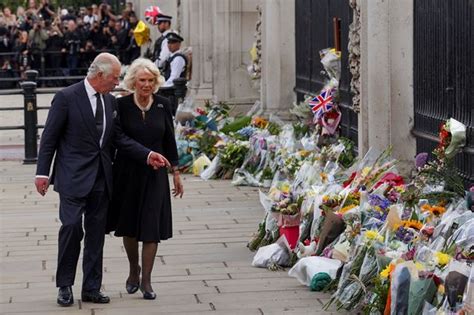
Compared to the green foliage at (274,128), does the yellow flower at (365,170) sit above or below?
above

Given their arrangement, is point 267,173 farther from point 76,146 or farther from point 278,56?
point 76,146

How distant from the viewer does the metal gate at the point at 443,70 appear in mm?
9969

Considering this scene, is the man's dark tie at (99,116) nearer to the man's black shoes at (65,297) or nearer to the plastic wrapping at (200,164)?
the man's black shoes at (65,297)

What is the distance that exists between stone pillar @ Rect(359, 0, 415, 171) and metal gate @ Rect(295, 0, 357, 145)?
209cm

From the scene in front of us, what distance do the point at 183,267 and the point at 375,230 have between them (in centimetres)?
222

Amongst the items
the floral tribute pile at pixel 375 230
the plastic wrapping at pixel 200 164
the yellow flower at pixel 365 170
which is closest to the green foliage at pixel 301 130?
the floral tribute pile at pixel 375 230

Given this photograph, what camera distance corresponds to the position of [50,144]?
9492 mm

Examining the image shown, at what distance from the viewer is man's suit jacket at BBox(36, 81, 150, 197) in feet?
31.1

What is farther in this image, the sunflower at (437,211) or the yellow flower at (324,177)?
the yellow flower at (324,177)

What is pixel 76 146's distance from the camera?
953 cm

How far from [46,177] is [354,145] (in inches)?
195

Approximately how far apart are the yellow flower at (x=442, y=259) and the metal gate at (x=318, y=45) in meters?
5.90

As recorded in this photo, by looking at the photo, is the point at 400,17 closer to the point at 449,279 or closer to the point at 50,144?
the point at 50,144

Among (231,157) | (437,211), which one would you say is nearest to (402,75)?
(437,211)
